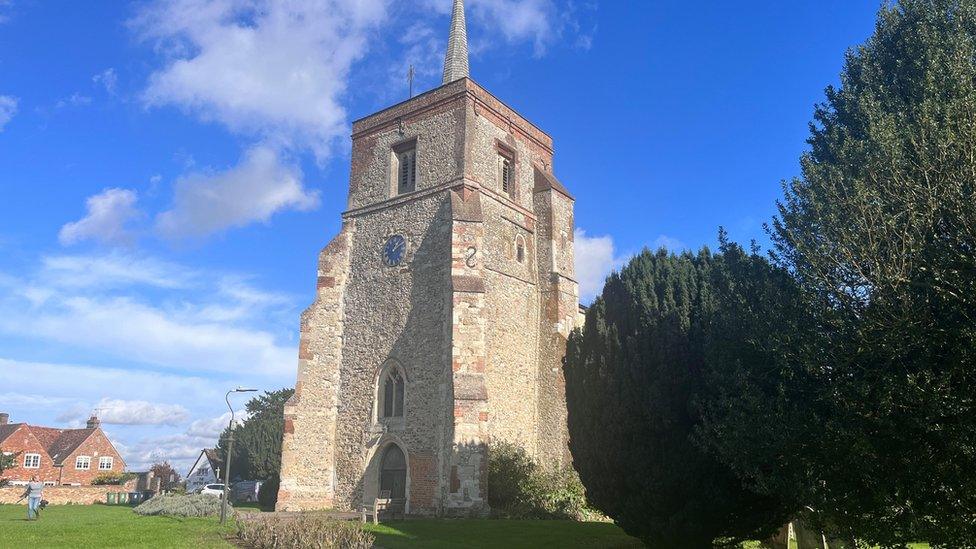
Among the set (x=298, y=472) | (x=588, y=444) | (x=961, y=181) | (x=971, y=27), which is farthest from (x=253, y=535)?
(x=971, y=27)

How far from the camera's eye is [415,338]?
985 inches

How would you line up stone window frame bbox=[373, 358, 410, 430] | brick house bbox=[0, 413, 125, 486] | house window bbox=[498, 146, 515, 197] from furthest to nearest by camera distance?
1. brick house bbox=[0, 413, 125, 486]
2. house window bbox=[498, 146, 515, 197]
3. stone window frame bbox=[373, 358, 410, 430]

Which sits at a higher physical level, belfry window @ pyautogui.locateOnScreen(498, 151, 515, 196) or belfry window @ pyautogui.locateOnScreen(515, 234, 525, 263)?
belfry window @ pyautogui.locateOnScreen(498, 151, 515, 196)

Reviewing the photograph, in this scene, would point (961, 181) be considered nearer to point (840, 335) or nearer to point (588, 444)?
point (840, 335)

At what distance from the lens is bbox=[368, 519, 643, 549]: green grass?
1591cm

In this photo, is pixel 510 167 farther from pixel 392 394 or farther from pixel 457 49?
pixel 392 394

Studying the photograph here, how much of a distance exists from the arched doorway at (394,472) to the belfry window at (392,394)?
4.07ft

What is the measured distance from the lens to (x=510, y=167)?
2931 cm

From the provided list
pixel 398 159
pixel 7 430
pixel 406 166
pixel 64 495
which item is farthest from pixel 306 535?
pixel 7 430

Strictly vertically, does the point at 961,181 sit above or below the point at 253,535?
above

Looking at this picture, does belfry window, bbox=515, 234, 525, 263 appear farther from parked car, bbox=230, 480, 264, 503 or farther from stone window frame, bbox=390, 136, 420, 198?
parked car, bbox=230, 480, 264, 503

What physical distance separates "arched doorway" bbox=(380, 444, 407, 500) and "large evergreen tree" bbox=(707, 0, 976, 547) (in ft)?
50.1

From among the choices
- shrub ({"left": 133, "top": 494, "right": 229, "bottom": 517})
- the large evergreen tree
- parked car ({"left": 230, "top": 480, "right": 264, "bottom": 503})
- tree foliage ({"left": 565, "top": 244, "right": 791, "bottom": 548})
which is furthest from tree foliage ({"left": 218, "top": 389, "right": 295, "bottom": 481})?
the large evergreen tree

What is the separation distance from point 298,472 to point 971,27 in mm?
23505
